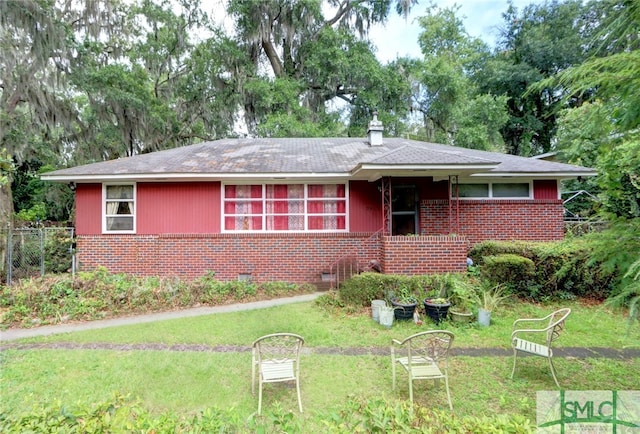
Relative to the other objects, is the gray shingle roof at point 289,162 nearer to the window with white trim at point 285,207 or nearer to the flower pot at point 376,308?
the window with white trim at point 285,207

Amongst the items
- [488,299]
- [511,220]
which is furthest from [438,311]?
[511,220]

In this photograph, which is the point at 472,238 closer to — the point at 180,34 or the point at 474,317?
the point at 474,317

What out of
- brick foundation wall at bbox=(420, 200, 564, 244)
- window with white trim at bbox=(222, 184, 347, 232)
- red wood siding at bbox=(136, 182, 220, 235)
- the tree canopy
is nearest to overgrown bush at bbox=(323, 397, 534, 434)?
window with white trim at bbox=(222, 184, 347, 232)

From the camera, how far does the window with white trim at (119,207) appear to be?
999 cm

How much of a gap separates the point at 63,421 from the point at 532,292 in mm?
8733

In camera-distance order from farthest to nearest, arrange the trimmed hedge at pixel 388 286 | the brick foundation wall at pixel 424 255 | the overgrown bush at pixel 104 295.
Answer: the brick foundation wall at pixel 424 255, the trimmed hedge at pixel 388 286, the overgrown bush at pixel 104 295

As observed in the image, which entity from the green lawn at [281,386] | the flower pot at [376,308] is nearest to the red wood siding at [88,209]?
the green lawn at [281,386]

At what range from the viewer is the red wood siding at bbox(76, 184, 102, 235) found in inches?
390

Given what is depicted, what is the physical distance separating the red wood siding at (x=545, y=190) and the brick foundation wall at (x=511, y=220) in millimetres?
202

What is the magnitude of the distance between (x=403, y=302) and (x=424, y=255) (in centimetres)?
177

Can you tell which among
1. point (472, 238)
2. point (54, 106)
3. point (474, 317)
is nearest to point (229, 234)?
point (474, 317)

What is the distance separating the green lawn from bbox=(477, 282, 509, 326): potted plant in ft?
0.78

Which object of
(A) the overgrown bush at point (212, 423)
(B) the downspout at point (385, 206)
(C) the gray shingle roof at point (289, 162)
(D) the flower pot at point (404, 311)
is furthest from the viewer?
(B) the downspout at point (385, 206)

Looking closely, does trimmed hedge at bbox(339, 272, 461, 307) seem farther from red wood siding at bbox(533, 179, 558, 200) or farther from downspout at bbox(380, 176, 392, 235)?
red wood siding at bbox(533, 179, 558, 200)
